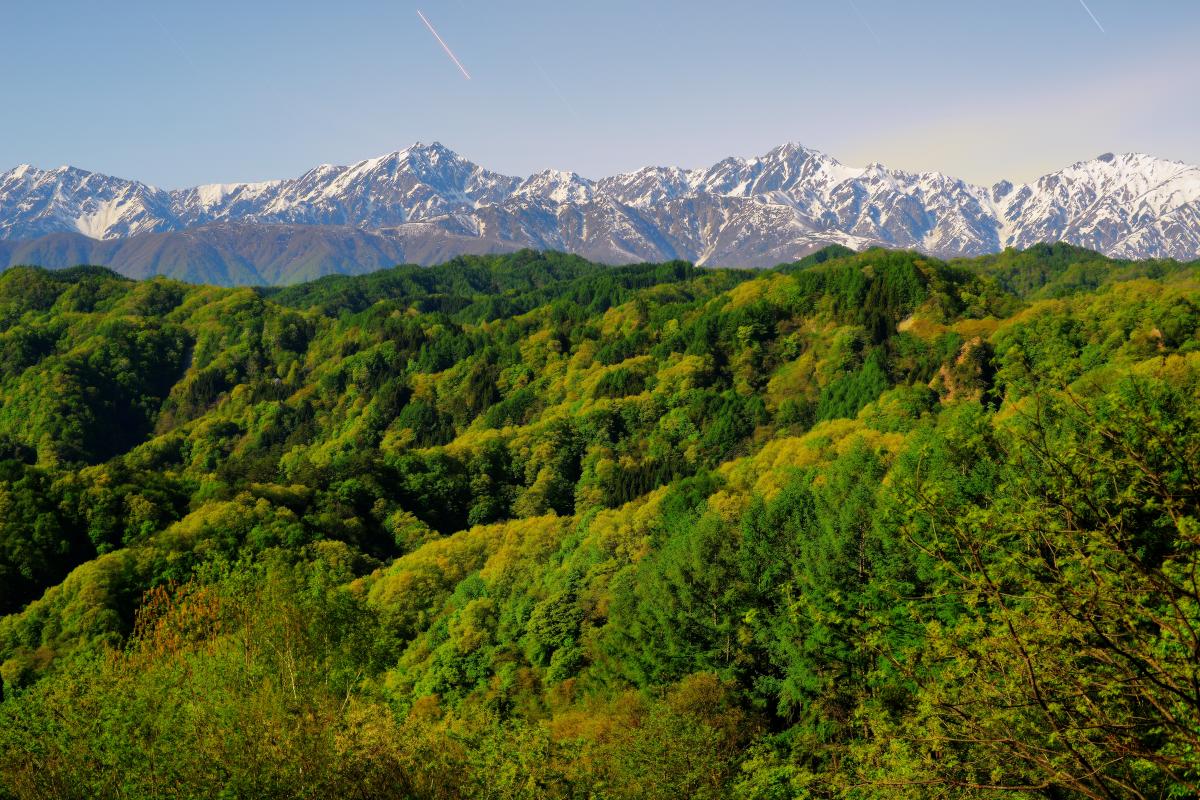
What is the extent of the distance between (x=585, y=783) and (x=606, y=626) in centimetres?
3158

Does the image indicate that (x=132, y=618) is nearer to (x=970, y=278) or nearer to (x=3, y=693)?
(x=3, y=693)

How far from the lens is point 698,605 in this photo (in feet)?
195

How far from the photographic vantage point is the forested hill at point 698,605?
16.3 m

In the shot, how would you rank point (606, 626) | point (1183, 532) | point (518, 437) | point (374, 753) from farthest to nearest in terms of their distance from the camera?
point (518, 437) < point (606, 626) < point (374, 753) < point (1183, 532)

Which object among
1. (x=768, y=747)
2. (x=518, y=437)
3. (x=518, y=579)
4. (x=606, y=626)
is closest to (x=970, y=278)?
(x=518, y=437)

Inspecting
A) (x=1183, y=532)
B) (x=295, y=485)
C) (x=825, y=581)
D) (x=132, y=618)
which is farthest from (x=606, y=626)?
(x=295, y=485)

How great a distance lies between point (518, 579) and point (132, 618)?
36.6 metres

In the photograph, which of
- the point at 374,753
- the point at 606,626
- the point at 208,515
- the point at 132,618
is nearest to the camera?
the point at 374,753

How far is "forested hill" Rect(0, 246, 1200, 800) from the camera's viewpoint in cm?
1630

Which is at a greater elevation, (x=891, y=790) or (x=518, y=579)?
(x=891, y=790)

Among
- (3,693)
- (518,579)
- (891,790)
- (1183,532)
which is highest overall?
(1183,532)

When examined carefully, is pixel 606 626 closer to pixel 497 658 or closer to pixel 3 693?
pixel 497 658

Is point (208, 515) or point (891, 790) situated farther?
point (208, 515)

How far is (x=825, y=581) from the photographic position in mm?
52219
